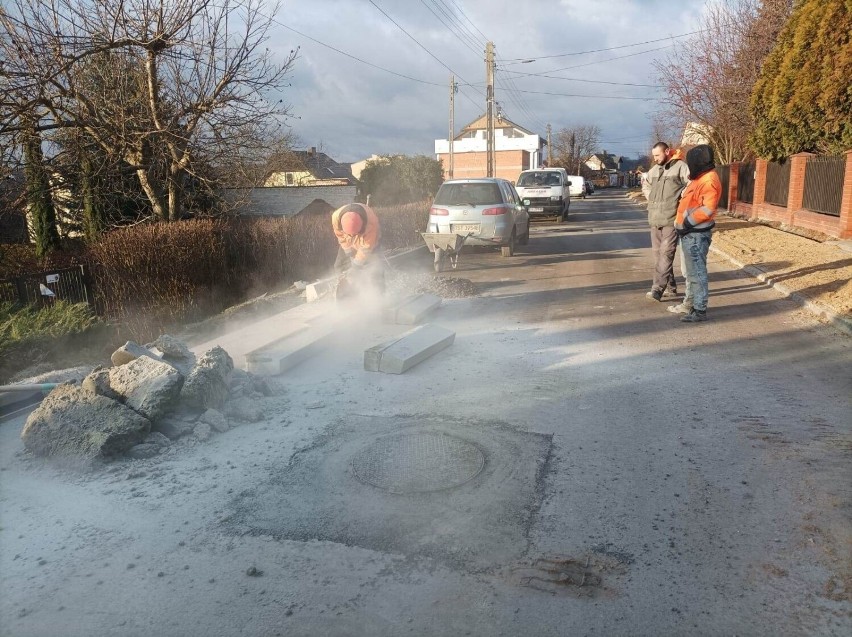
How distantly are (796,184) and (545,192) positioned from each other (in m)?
8.71

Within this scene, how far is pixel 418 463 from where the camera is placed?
4.09 m

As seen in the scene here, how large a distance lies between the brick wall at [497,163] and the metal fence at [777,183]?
46.8 meters

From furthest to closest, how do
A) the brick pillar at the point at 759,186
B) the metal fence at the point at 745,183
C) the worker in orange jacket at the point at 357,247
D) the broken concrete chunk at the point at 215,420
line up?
the metal fence at the point at 745,183
the brick pillar at the point at 759,186
the worker in orange jacket at the point at 357,247
the broken concrete chunk at the point at 215,420

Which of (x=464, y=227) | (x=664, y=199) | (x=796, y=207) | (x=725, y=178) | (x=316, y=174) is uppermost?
(x=316, y=174)

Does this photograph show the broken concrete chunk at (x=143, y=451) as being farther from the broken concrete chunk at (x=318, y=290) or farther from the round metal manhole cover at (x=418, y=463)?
the broken concrete chunk at (x=318, y=290)

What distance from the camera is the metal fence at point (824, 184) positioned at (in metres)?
15.3

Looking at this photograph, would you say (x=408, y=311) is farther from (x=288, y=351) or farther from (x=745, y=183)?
(x=745, y=183)

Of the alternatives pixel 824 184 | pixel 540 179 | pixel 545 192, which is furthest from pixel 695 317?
pixel 540 179

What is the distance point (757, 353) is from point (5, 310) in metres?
9.77


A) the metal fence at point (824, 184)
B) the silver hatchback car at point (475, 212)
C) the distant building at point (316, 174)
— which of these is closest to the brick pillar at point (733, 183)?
the metal fence at point (824, 184)

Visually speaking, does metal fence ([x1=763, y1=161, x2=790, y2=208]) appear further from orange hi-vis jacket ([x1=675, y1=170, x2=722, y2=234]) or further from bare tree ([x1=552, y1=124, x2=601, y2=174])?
bare tree ([x1=552, y1=124, x2=601, y2=174])

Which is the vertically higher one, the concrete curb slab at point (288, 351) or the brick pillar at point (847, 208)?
the brick pillar at point (847, 208)

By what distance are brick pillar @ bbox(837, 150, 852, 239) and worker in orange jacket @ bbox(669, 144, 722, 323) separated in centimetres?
877

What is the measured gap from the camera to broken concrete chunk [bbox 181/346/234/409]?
4754mm
